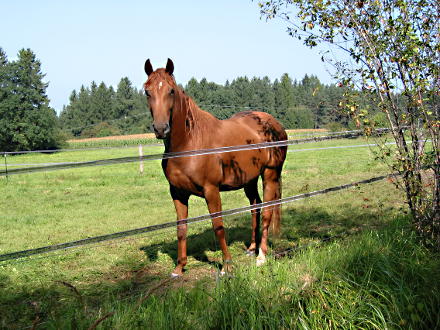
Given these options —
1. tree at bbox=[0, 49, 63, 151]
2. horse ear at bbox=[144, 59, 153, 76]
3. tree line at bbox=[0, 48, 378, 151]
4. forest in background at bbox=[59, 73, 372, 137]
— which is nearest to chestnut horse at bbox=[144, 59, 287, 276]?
horse ear at bbox=[144, 59, 153, 76]

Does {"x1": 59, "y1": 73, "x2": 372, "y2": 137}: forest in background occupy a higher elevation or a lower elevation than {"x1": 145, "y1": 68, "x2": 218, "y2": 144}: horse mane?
higher

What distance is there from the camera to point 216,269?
494 centimetres

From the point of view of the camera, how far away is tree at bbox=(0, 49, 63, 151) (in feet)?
167

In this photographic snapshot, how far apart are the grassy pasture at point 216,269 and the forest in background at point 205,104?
3011cm

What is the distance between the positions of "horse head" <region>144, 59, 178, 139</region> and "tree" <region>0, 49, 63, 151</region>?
51716 mm

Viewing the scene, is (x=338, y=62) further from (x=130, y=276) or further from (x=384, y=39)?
(x=130, y=276)

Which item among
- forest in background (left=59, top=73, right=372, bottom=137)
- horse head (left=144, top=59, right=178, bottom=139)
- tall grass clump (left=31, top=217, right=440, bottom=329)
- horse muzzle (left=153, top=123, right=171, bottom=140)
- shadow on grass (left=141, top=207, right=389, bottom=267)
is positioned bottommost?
shadow on grass (left=141, top=207, right=389, bottom=267)

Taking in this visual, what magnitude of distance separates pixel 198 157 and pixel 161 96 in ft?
2.70

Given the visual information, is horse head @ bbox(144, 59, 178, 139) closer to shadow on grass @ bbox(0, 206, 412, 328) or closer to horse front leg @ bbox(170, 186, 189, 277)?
horse front leg @ bbox(170, 186, 189, 277)

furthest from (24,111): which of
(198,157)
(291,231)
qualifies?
(198,157)

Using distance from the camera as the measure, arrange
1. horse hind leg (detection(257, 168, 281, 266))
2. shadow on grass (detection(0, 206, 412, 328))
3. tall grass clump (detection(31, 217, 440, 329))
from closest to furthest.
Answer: tall grass clump (detection(31, 217, 440, 329)) < shadow on grass (detection(0, 206, 412, 328)) < horse hind leg (detection(257, 168, 281, 266))

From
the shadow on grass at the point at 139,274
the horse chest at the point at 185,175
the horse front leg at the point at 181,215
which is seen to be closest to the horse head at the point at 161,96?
the horse chest at the point at 185,175

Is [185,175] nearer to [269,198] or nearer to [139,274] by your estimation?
[139,274]

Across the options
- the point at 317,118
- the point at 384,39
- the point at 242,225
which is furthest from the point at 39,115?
the point at 384,39
